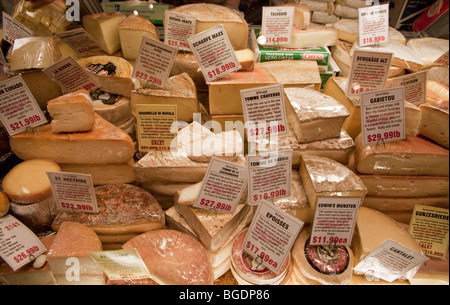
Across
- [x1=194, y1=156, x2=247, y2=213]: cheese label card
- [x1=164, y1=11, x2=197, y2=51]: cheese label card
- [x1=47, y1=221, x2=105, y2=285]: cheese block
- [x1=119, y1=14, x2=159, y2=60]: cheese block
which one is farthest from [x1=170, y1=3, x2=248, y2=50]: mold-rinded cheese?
[x1=47, y1=221, x2=105, y2=285]: cheese block

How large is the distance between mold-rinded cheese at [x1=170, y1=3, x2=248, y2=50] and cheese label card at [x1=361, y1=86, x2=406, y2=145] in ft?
3.51

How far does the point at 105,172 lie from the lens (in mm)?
1806

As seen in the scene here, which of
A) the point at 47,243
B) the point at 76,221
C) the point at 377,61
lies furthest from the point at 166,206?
the point at 377,61

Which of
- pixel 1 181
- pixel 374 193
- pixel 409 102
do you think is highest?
pixel 409 102

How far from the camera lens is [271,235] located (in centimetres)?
133

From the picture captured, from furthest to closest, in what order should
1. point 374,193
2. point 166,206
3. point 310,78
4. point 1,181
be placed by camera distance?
point 310,78, point 166,206, point 374,193, point 1,181

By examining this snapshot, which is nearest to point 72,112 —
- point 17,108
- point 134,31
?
point 17,108

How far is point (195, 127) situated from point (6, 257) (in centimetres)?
110

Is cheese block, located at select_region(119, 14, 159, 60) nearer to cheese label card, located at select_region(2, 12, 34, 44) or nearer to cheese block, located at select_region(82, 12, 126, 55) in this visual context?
cheese block, located at select_region(82, 12, 126, 55)

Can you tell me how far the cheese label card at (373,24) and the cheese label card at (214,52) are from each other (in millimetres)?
1008

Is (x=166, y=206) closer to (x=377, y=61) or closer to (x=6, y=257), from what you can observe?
(x=6, y=257)

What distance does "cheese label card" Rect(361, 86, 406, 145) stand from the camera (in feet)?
4.91

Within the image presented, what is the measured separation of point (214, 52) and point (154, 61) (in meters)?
0.34

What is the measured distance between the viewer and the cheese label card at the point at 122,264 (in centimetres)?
121
